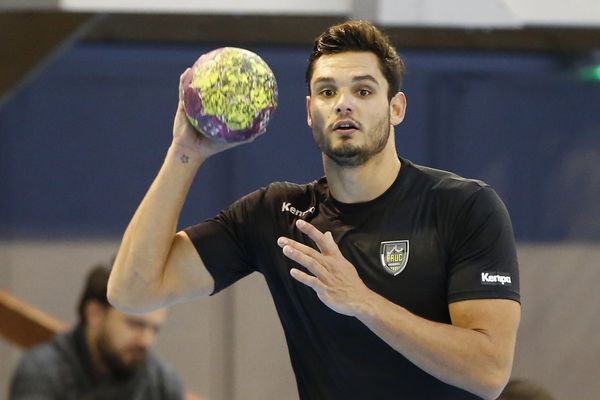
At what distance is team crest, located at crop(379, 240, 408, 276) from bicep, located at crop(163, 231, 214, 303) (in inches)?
17.5

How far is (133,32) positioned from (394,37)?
3.75ft

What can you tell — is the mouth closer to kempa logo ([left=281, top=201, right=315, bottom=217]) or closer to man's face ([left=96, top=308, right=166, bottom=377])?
kempa logo ([left=281, top=201, right=315, bottom=217])

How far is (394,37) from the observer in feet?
16.2

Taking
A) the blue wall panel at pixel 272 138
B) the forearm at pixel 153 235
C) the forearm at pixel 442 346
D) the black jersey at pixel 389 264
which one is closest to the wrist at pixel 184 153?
the forearm at pixel 153 235

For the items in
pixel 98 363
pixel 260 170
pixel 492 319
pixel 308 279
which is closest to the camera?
pixel 308 279

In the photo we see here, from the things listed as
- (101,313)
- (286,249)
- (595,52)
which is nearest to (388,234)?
(286,249)

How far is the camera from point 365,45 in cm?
274

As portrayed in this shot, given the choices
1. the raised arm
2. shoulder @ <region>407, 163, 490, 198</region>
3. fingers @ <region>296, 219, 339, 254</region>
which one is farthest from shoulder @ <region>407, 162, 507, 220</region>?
the raised arm

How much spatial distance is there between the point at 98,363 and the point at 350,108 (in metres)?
2.35

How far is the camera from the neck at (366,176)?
2701mm

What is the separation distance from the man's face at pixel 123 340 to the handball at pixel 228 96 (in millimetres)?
2109

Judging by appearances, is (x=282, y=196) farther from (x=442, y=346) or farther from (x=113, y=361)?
(x=113, y=361)

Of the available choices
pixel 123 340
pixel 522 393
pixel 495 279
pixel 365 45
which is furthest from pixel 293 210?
pixel 123 340

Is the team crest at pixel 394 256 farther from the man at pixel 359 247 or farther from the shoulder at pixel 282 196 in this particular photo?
the shoulder at pixel 282 196
